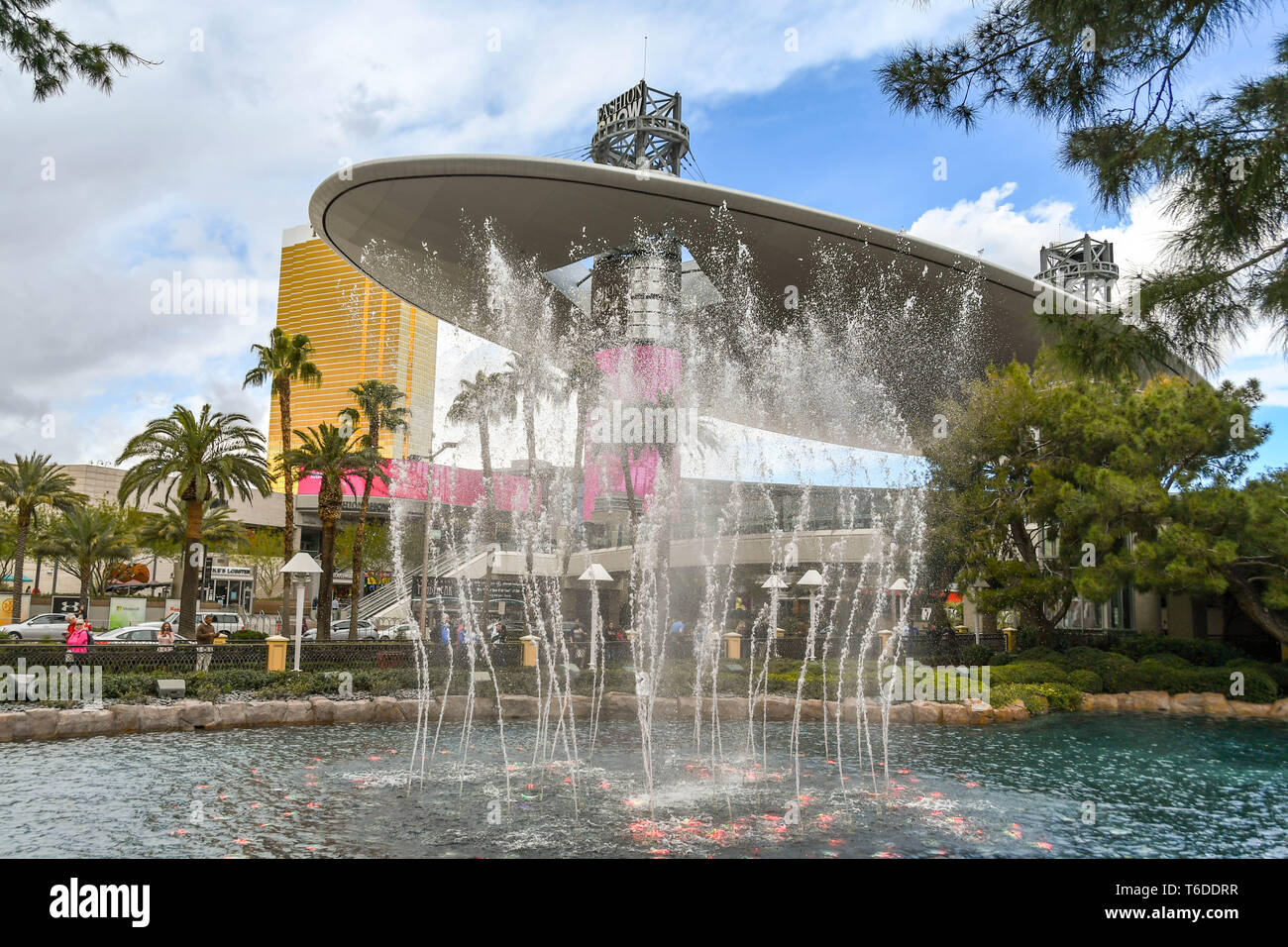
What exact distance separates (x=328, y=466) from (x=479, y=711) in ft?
44.2

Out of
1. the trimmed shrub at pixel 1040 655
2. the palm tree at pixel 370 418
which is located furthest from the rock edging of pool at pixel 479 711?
the palm tree at pixel 370 418

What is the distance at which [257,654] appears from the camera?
15.9 meters

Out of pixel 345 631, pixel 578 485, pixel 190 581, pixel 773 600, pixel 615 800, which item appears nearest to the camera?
pixel 615 800

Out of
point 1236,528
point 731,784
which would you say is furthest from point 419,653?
point 1236,528

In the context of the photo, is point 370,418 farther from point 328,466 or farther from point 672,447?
point 672,447

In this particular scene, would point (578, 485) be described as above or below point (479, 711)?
above

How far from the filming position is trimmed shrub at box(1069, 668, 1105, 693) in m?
17.4

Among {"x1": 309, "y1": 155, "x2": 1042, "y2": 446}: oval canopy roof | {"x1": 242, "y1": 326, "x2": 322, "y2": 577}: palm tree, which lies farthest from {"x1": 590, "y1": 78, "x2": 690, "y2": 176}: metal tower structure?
{"x1": 242, "y1": 326, "x2": 322, "y2": 577}: palm tree

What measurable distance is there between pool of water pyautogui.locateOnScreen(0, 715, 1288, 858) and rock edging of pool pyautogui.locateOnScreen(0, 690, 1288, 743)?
44 cm

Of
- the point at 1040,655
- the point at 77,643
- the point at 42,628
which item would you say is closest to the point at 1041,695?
the point at 1040,655

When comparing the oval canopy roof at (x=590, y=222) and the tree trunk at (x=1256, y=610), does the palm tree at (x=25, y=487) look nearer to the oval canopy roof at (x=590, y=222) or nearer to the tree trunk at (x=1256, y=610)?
the oval canopy roof at (x=590, y=222)

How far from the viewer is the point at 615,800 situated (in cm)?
800
